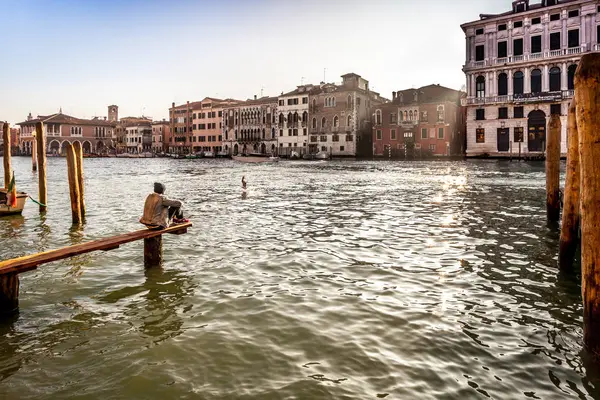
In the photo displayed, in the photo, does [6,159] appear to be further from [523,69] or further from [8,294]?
[523,69]

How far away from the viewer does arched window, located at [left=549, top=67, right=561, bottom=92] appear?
43500mm

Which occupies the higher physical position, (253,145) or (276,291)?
(253,145)

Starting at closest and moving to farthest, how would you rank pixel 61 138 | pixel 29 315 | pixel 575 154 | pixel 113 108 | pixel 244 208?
pixel 29 315
pixel 575 154
pixel 244 208
pixel 61 138
pixel 113 108

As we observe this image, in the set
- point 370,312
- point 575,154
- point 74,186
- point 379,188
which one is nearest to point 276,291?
point 370,312

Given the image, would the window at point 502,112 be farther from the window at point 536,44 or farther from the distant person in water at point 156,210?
the distant person in water at point 156,210

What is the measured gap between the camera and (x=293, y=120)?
73.1m

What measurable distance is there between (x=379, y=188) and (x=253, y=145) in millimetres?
59642

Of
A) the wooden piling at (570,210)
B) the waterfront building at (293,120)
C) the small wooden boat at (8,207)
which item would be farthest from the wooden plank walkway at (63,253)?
the waterfront building at (293,120)

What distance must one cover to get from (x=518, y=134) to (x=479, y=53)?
9.36 metres

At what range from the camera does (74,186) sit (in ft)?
40.8

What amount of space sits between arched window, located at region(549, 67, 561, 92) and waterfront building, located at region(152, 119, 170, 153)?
242ft

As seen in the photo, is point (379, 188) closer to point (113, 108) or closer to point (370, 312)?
point (370, 312)

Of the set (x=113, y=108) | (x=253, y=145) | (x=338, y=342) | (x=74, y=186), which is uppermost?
(x=113, y=108)

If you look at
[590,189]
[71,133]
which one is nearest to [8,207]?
[590,189]
